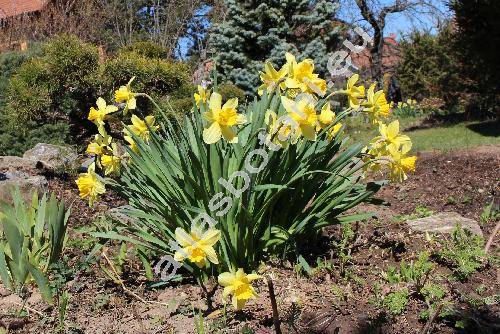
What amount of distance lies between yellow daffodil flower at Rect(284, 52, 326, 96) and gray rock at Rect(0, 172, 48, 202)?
2.54 metres

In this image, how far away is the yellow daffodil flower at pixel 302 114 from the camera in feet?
6.56

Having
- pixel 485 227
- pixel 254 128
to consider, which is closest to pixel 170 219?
pixel 254 128

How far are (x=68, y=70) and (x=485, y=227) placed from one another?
15.4 feet

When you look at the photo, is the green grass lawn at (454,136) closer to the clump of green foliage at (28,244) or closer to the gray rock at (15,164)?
the gray rock at (15,164)

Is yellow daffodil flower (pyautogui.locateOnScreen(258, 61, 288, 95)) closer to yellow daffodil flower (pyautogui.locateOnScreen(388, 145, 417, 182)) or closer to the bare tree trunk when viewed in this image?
yellow daffodil flower (pyautogui.locateOnScreen(388, 145, 417, 182))

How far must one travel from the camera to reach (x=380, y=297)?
84.1 inches

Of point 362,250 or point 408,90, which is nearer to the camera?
point 362,250

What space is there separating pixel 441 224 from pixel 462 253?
736 mm

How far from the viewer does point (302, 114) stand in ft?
6.55

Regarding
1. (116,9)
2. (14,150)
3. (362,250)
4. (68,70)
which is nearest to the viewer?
(362,250)

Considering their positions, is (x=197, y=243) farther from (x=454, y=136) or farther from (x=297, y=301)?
(x=454, y=136)

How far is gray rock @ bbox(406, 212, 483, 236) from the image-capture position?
312cm

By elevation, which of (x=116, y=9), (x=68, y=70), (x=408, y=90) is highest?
(x=116, y=9)

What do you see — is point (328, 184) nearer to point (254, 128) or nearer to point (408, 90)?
point (254, 128)
